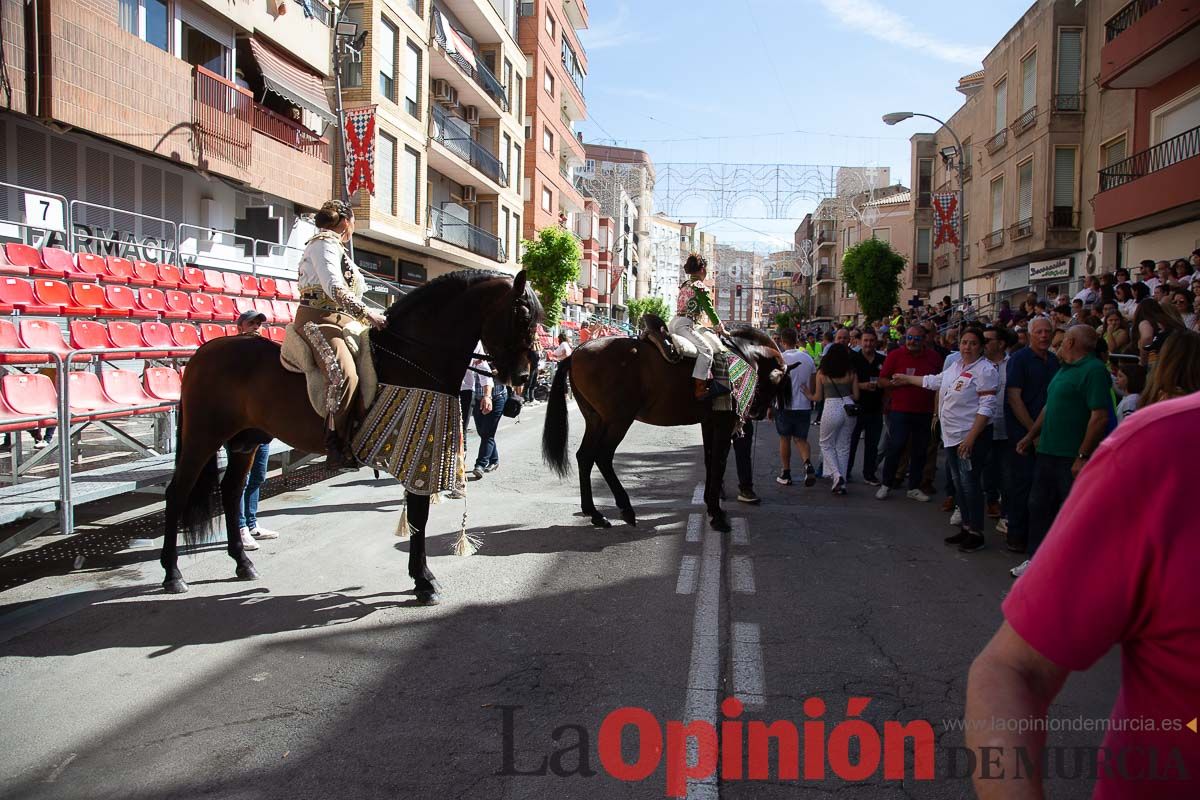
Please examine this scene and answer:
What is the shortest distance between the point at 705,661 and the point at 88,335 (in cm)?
866

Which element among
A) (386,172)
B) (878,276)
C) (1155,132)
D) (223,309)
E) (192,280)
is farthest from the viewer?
(878,276)

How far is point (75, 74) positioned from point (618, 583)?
13721mm

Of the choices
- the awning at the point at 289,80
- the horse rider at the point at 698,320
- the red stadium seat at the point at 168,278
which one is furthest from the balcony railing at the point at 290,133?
the horse rider at the point at 698,320

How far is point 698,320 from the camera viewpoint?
344 inches

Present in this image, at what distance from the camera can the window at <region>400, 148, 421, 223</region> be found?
87.2 feet

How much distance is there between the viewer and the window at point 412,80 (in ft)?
88.6

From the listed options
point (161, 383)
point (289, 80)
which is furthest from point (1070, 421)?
point (289, 80)

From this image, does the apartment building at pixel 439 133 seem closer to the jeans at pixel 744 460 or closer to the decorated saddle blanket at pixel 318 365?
the jeans at pixel 744 460

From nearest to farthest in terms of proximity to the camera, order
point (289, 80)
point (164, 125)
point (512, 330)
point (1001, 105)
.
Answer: point (512, 330)
point (164, 125)
point (289, 80)
point (1001, 105)

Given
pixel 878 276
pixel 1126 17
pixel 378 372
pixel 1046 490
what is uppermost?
pixel 1126 17

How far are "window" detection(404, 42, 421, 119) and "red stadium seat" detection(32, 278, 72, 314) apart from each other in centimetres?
1795

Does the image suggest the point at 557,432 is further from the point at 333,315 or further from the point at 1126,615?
the point at 1126,615

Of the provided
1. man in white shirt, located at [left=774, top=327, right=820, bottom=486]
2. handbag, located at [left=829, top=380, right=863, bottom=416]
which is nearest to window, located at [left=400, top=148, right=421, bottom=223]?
man in white shirt, located at [left=774, top=327, right=820, bottom=486]

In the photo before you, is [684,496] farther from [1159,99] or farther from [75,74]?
[1159,99]
